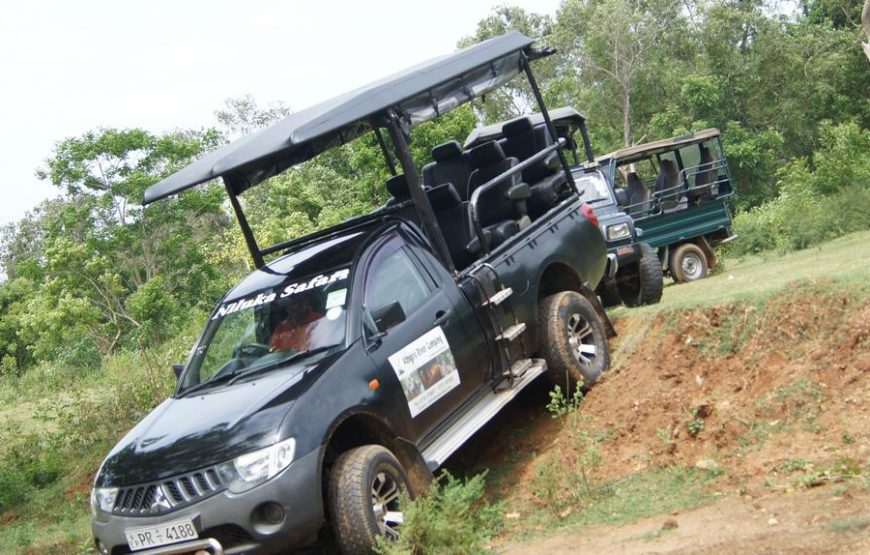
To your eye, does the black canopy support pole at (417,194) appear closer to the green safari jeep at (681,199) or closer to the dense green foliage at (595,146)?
the green safari jeep at (681,199)

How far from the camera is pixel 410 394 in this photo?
20.5 ft

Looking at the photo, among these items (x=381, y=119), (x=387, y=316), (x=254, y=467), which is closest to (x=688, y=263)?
(x=381, y=119)

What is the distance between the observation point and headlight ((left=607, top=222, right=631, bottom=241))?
12.1m

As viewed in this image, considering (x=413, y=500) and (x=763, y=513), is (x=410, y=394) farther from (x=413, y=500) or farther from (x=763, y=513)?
(x=763, y=513)

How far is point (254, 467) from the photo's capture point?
17.0 feet

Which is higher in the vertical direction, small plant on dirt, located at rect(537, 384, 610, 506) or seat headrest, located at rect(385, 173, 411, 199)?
seat headrest, located at rect(385, 173, 411, 199)

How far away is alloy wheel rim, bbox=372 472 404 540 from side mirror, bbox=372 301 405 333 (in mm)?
1043

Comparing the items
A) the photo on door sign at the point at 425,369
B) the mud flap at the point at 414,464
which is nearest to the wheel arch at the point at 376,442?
the mud flap at the point at 414,464

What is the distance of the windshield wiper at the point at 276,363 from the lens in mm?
6164

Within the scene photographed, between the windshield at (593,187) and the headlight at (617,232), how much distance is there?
2130mm

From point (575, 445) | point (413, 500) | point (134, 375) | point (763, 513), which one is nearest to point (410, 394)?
point (413, 500)

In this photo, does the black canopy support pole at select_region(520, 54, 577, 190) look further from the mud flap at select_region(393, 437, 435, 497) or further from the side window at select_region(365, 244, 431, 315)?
the mud flap at select_region(393, 437, 435, 497)

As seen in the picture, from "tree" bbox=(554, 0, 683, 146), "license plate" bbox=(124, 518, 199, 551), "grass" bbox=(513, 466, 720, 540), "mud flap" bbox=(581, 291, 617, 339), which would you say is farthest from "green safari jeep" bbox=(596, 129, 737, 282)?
"tree" bbox=(554, 0, 683, 146)

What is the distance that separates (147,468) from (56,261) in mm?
23193
